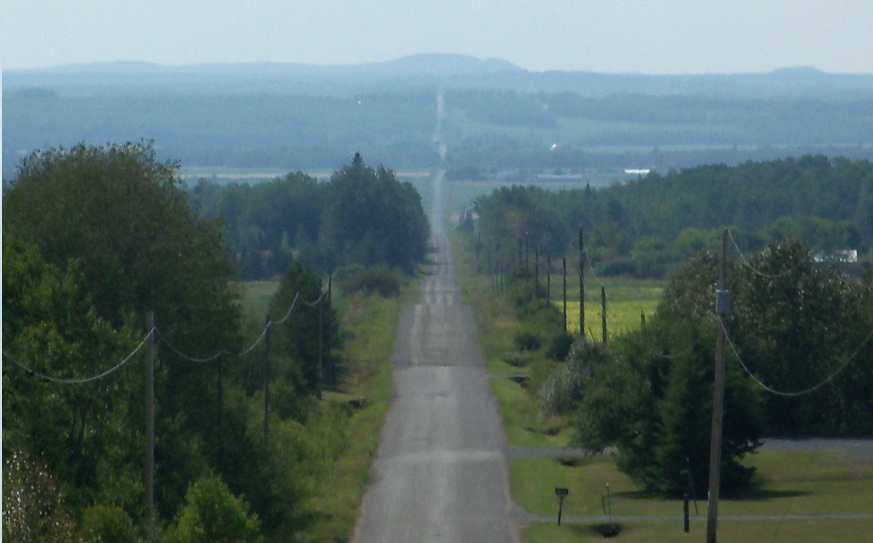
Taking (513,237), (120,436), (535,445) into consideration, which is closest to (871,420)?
(535,445)

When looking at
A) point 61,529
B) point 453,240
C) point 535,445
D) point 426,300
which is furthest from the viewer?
point 453,240

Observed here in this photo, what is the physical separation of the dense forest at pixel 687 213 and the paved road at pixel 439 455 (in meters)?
51.9

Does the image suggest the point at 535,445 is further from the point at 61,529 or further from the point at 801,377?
the point at 61,529

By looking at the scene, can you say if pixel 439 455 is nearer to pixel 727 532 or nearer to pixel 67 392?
pixel 727 532

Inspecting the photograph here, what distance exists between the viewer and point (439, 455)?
4391 centimetres

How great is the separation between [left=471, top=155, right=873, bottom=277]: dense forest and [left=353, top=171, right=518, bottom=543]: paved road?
5192 cm

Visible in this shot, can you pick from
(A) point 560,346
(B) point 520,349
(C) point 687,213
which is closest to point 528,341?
(B) point 520,349

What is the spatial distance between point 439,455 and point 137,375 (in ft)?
54.1

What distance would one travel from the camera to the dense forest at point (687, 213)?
414ft

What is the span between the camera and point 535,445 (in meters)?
46.2

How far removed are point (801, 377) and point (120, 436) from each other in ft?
95.4

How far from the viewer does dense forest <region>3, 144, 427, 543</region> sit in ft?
75.2

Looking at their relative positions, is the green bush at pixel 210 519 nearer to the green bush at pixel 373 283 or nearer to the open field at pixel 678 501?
the open field at pixel 678 501

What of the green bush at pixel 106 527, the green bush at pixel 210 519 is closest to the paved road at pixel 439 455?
the green bush at pixel 210 519
